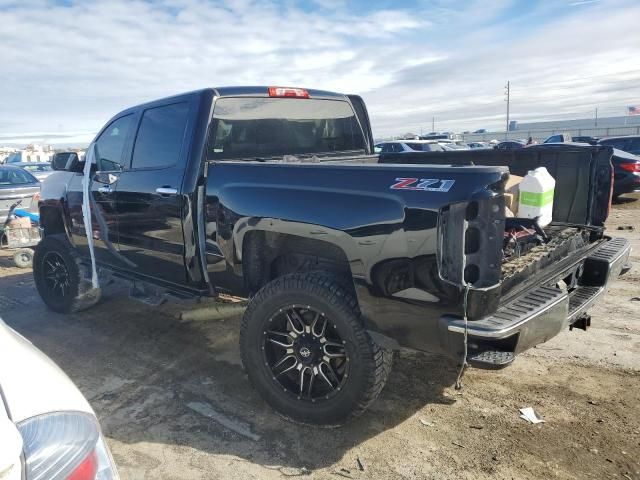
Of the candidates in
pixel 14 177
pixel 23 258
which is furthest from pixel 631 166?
pixel 14 177

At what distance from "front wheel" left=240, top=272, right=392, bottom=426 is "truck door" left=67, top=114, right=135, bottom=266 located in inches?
79.1

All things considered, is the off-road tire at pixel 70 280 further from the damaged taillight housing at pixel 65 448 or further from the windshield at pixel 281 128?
the damaged taillight housing at pixel 65 448

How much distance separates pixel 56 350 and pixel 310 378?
264 cm

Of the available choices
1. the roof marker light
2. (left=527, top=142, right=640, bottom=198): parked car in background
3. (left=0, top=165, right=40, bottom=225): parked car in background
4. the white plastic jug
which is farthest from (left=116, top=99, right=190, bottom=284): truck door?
(left=527, top=142, right=640, bottom=198): parked car in background

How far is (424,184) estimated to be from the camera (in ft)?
8.08

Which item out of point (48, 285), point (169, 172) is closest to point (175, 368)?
point (169, 172)

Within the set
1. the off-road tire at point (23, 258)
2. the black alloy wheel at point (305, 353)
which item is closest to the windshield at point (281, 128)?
the black alloy wheel at point (305, 353)

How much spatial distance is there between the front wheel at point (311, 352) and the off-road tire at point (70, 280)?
2.63m

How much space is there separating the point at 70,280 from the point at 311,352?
3302 mm

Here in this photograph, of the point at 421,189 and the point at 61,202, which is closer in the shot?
the point at 421,189

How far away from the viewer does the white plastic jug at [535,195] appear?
3.46 metres

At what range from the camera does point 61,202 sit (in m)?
5.25

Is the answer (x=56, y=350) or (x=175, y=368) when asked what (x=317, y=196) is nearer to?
(x=175, y=368)

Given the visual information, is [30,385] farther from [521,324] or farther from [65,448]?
[521,324]
